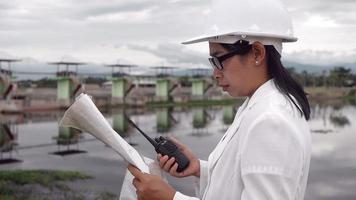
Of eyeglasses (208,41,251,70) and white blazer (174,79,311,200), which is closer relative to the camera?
white blazer (174,79,311,200)

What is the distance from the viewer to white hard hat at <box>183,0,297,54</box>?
65.4 inches

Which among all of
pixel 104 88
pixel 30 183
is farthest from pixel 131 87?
pixel 30 183

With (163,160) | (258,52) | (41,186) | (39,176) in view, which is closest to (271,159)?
(258,52)

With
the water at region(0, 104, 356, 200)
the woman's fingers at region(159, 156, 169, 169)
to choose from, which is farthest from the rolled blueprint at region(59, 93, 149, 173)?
the water at region(0, 104, 356, 200)

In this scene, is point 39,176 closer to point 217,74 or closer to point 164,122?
point 217,74

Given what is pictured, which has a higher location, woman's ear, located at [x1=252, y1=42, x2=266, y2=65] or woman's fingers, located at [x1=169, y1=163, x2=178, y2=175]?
woman's ear, located at [x1=252, y1=42, x2=266, y2=65]

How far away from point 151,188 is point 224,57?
0.51m

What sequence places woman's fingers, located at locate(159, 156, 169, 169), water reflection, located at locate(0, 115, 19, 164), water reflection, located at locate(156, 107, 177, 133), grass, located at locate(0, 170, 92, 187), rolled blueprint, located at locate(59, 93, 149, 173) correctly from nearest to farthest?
rolled blueprint, located at locate(59, 93, 149, 173) → woman's fingers, located at locate(159, 156, 169, 169) → grass, located at locate(0, 170, 92, 187) → water reflection, located at locate(0, 115, 19, 164) → water reflection, located at locate(156, 107, 177, 133)

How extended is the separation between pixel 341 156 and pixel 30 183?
962cm

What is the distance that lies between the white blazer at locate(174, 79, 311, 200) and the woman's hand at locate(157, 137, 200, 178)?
11.9 inches

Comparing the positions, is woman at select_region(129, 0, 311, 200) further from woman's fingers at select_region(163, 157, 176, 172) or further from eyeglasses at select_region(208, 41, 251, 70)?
woman's fingers at select_region(163, 157, 176, 172)

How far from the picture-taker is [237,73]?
172 centimetres

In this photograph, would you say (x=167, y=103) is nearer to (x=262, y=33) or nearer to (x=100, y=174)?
(x=100, y=174)

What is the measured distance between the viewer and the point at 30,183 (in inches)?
408
